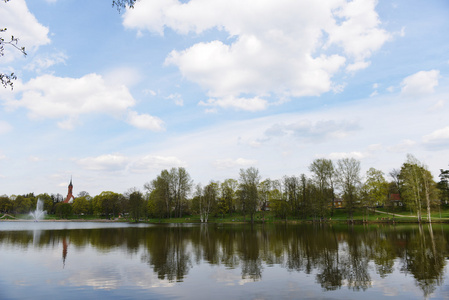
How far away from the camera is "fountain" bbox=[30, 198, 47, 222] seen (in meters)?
145

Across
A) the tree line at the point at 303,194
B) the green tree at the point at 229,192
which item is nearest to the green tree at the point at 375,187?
the tree line at the point at 303,194

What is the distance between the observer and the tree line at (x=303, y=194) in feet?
238

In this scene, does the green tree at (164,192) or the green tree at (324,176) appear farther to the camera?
the green tree at (164,192)

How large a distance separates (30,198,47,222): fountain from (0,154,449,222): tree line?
49.8 metres

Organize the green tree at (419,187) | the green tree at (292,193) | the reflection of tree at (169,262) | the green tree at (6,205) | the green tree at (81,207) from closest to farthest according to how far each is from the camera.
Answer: the reflection of tree at (169,262) → the green tree at (419,187) → the green tree at (292,193) → the green tree at (81,207) → the green tree at (6,205)

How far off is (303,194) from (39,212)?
140m

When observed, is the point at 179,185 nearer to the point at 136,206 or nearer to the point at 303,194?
the point at 136,206

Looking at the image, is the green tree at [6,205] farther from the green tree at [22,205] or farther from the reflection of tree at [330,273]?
the reflection of tree at [330,273]

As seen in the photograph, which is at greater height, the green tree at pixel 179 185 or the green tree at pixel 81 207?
the green tree at pixel 179 185

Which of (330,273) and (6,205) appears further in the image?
(6,205)

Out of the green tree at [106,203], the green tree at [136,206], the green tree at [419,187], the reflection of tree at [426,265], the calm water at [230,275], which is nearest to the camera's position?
A: the calm water at [230,275]

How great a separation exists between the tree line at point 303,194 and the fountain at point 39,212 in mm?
49827

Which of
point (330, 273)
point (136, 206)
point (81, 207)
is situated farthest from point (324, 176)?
point (81, 207)

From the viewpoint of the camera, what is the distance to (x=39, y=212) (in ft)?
502
